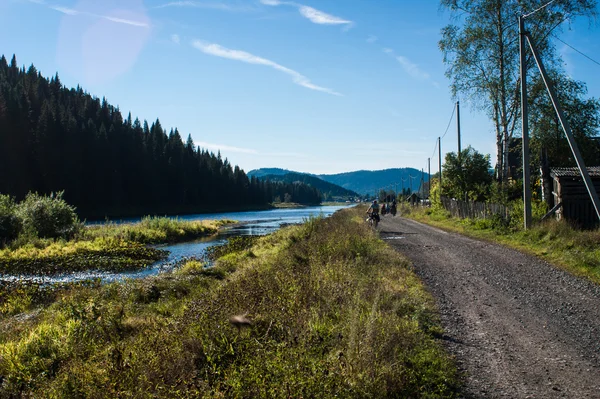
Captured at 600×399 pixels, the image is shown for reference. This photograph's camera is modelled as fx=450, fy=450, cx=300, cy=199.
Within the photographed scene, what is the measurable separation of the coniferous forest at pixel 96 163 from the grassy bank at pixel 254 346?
209 ft

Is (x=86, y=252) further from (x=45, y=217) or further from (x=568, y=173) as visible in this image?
(x=568, y=173)

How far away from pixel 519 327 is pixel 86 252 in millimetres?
22466

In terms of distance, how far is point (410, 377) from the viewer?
184 inches

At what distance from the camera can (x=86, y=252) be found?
23.7 m

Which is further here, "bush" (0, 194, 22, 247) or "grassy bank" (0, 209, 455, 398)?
"bush" (0, 194, 22, 247)

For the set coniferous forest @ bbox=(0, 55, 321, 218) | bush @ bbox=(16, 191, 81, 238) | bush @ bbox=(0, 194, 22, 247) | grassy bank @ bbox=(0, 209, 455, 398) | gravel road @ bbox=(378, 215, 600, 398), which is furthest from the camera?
coniferous forest @ bbox=(0, 55, 321, 218)

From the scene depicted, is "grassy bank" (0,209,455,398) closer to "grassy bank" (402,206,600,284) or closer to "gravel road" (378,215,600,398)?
"gravel road" (378,215,600,398)

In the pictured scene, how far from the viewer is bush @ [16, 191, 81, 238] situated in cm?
2703

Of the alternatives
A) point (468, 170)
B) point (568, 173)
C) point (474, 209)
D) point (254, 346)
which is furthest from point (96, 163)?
point (254, 346)

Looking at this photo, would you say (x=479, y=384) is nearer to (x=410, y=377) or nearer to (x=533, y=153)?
(x=410, y=377)

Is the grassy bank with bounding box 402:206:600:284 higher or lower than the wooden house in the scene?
lower

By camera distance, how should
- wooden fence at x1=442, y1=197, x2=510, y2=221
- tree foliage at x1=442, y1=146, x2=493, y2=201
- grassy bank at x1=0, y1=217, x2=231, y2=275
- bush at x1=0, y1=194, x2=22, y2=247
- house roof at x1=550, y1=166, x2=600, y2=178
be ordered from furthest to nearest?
tree foliage at x1=442, y1=146, x2=493, y2=201 → bush at x1=0, y1=194, x2=22, y2=247 → wooden fence at x1=442, y1=197, x2=510, y2=221 → grassy bank at x1=0, y1=217, x2=231, y2=275 → house roof at x1=550, y1=166, x2=600, y2=178

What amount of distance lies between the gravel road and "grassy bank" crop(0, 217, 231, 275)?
14.6 meters

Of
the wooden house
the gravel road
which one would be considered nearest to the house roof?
the wooden house
